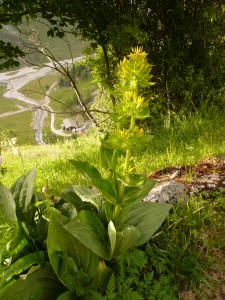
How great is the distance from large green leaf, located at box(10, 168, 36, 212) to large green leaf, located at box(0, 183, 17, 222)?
3.9 inches

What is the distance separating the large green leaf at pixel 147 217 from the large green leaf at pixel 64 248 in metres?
0.31

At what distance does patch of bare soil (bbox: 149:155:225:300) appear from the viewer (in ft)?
7.23

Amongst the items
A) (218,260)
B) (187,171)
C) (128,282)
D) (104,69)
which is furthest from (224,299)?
(104,69)

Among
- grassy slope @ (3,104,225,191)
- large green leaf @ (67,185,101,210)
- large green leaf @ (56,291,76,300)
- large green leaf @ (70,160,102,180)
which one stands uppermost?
large green leaf @ (70,160,102,180)

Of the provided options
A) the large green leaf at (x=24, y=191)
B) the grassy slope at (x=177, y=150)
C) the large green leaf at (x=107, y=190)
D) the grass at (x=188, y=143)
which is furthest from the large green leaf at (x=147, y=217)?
the grassy slope at (x=177, y=150)

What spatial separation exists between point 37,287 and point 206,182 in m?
1.78

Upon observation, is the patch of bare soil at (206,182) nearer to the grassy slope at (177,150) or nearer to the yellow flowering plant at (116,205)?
the grassy slope at (177,150)

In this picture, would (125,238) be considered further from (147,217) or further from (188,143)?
(188,143)

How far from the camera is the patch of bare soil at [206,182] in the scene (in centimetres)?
220

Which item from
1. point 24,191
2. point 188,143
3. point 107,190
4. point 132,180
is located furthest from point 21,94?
point 132,180

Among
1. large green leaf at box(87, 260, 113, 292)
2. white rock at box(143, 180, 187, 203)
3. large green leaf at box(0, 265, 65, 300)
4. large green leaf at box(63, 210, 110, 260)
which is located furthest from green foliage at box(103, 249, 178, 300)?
white rock at box(143, 180, 187, 203)

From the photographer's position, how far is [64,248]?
6.10 feet

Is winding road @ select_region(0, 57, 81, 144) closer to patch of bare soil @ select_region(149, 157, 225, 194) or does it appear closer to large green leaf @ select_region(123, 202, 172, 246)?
patch of bare soil @ select_region(149, 157, 225, 194)

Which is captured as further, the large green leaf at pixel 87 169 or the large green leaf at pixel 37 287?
the large green leaf at pixel 87 169
